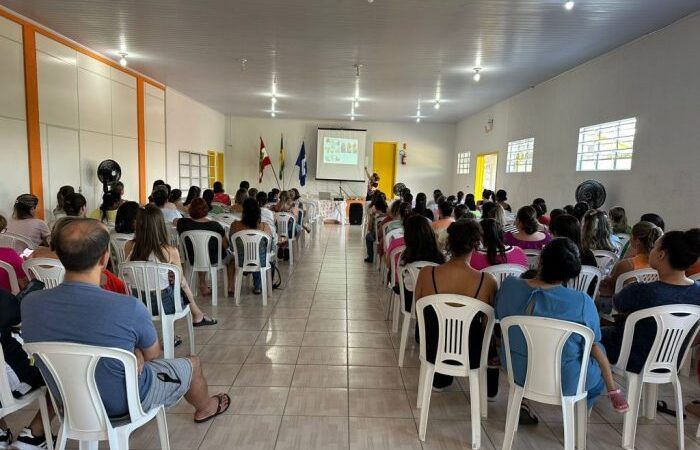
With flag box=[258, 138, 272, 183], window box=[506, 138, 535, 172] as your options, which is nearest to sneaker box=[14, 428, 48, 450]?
window box=[506, 138, 535, 172]

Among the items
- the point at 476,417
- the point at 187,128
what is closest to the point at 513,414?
the point at 476,417

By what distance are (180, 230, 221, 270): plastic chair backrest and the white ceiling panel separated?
8.46ft

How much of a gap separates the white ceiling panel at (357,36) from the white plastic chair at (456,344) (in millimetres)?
3674

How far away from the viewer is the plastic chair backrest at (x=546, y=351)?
1947 mm

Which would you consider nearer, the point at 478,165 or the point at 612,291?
the point at 612,291

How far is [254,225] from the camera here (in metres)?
4.80

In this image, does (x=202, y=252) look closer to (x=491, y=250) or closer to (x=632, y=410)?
(x=491, y=250)

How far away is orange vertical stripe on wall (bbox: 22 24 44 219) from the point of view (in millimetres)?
5555

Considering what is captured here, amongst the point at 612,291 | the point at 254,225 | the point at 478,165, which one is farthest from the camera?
the point at 478,165

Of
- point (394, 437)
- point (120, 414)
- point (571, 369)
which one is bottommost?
point (394, 437)

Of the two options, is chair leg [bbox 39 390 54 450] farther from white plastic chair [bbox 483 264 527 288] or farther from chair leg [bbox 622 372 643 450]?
chair leg [bbox 622 372 643 450]

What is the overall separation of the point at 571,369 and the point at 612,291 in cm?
151

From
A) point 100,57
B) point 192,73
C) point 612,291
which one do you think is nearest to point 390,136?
point 192,73

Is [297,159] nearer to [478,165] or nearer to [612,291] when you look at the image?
[478,165]
